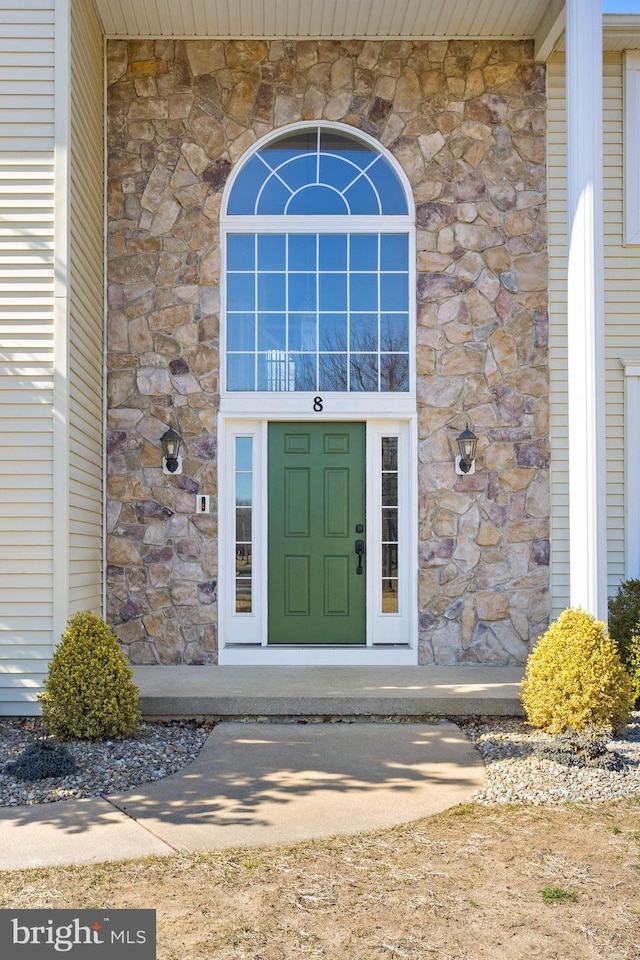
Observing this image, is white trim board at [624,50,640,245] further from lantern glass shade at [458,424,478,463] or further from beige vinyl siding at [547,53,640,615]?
lantern glass shade at [458,424,478,463]

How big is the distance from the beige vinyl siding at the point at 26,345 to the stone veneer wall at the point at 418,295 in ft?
3.87

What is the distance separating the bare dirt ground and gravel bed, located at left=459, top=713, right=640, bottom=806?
1.37 feet

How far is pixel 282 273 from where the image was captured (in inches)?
282

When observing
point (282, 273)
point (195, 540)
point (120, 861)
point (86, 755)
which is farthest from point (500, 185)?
point (120, 861)

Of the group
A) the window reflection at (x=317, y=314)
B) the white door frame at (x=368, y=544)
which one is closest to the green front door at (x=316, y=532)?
the white door frame at (x=368, y=544)

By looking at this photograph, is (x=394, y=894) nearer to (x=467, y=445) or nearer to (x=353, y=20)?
(x=467, y=445)

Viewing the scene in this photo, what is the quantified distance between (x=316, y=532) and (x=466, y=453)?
55.0 inches

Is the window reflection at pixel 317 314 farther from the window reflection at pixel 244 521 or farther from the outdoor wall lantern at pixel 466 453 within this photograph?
the outdoor wall lantern at pixel 466 453

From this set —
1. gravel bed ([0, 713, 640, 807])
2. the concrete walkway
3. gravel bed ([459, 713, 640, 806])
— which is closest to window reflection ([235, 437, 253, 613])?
gravel bed ([0, 713, 640, 807])

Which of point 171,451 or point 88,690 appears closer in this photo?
point 88,690

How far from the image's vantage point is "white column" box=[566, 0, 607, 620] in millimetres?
5590

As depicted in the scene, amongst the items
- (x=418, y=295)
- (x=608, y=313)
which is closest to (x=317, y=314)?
(x=418, y=295)

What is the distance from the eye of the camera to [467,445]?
6895 millimetres

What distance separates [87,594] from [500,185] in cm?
468
